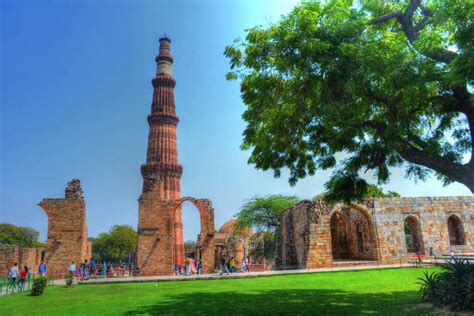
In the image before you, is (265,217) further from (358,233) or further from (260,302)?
(260,302)

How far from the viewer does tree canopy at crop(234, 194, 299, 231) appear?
27828 mm

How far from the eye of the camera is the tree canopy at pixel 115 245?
54031 millimetres

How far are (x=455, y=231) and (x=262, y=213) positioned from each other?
494 inches

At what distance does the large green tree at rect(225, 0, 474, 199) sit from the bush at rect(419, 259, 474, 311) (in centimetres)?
154

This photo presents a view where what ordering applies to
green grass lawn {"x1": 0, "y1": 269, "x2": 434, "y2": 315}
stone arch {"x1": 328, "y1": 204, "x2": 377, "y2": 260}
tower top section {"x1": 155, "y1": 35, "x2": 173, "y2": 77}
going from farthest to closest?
tower top section {"x1": 155, "y1": 35, "x2": 173, "y2": 77} < stone arch {"x1": 328, "y1": 204, "x2": 377, "y2": 260} < green grass lawn {"x1": 0, "y1": 269, "x2": 434, "y2": 315}

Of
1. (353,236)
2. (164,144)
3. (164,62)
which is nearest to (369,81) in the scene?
(353,236)

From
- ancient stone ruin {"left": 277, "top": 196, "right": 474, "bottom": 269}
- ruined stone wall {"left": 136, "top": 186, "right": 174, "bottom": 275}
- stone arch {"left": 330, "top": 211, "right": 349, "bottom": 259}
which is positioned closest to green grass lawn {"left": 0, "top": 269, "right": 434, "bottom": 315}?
ancient stone ruin {"left": 277, "top": 196, "right": 474, "bottom": 269}

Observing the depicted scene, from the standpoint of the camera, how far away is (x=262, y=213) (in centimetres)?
2806

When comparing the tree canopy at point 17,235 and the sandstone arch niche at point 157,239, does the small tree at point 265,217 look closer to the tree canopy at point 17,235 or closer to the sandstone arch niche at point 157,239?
the sandstone arch niche at point 157,239

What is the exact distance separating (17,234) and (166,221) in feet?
121

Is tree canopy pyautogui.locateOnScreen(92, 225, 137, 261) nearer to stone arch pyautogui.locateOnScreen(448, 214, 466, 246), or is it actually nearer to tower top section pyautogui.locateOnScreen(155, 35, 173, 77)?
tower top section pyautogui.locateOnScreen(155, 35, 173, 77)

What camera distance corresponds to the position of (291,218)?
20625 millimetres

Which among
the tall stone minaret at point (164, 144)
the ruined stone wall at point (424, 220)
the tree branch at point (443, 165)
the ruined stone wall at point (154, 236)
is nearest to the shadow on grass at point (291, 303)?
the tree branch at point (443, 165)

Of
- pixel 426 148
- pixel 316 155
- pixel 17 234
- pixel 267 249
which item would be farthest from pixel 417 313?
pixel 17 234
